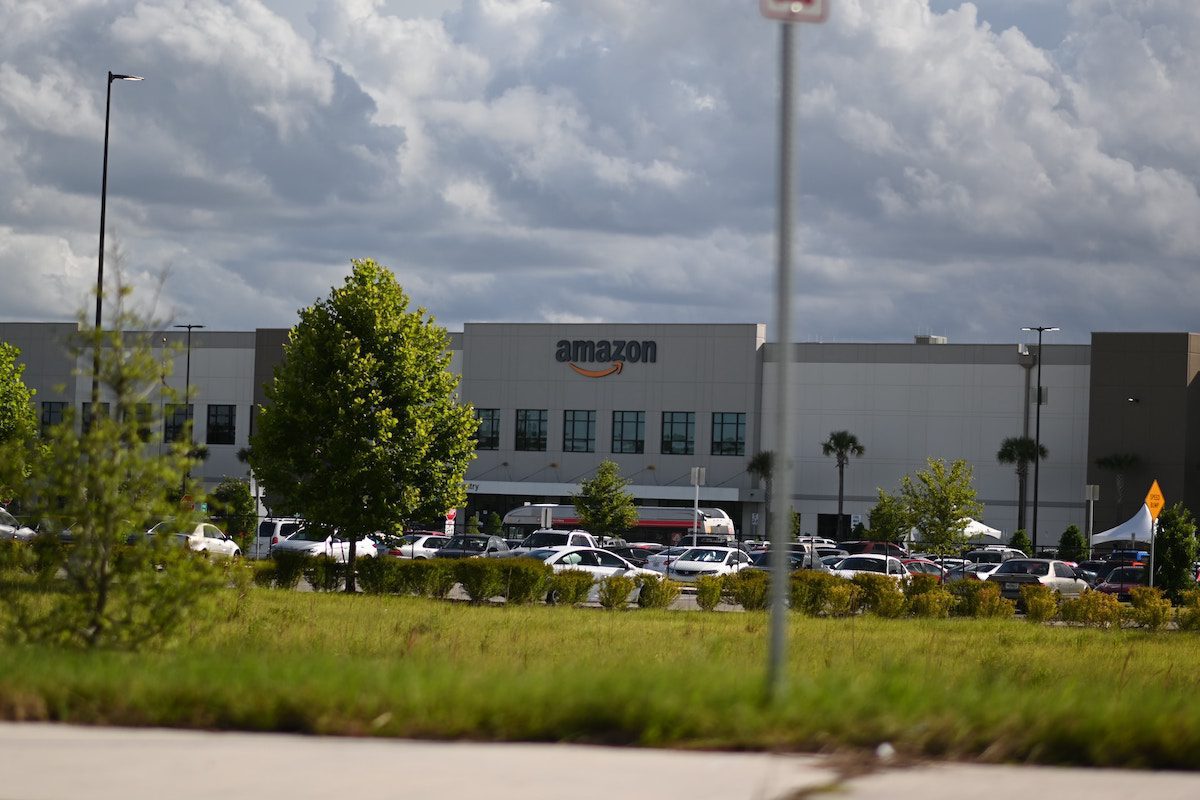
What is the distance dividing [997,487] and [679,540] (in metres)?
Answer: 24.7

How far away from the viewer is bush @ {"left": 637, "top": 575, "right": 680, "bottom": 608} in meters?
32.3

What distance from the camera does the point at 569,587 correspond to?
107 feet

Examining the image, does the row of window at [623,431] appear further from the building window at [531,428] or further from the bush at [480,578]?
the bush at [480,578]

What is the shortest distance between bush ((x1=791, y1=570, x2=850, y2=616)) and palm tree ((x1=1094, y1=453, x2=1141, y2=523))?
55.8 m

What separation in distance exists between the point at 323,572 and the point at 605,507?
37.9 metres

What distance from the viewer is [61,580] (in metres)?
12.5

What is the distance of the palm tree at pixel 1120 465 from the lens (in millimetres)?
82375

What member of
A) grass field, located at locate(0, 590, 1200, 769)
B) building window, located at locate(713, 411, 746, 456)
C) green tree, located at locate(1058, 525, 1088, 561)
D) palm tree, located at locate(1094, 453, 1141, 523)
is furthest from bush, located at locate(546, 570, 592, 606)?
palm tree, located at locate(1094, 453, 1141, 523)

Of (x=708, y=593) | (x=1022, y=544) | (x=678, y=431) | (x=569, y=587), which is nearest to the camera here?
(x=569, y=587)

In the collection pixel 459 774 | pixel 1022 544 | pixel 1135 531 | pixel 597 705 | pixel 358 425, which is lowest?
pixel 1022 544

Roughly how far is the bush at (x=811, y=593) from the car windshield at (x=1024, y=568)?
12849 millimetres

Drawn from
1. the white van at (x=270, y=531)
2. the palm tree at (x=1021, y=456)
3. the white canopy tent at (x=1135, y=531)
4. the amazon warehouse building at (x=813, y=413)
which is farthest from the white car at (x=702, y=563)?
the palm tree at (x=1021, y=456)

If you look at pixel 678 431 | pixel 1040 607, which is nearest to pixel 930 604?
pixel 1040 607

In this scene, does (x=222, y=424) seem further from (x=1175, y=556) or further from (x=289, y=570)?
(x=1175, y=556)
